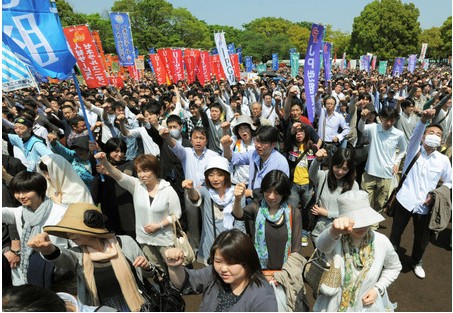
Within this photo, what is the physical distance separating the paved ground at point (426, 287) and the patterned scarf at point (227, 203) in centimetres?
111

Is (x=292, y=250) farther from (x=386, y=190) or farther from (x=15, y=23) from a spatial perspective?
(x=15, y=23)

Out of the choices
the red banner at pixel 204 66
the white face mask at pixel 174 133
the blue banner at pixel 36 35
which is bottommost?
the white face mask at pixel 174 133

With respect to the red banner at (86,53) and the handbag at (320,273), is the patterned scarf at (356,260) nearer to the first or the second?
the handbag at (320,273)

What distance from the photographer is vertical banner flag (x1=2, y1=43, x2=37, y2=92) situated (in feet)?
20.1

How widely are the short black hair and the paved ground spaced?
184 centimetres

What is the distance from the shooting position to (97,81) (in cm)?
744

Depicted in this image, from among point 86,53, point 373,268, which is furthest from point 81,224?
point 86,53

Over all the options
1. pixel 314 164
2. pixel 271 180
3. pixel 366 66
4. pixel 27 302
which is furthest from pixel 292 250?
pixel 366 66

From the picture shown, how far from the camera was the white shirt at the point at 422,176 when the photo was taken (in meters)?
3.34

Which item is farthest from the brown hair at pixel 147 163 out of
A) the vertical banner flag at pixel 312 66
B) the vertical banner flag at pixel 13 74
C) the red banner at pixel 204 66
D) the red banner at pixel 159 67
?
the red banner at pixel 204 66

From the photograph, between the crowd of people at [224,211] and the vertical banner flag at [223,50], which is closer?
the crowd of people at [224,211]

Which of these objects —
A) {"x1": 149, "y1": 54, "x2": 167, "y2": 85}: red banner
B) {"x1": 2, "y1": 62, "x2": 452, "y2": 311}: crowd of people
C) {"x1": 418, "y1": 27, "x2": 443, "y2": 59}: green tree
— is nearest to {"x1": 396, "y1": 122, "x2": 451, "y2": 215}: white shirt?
{"x1": 2, "y1": 62, "x2": 452, "y2": 311}: crowd of people

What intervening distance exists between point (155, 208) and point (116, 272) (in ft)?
3.00

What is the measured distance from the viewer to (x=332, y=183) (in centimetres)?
316
